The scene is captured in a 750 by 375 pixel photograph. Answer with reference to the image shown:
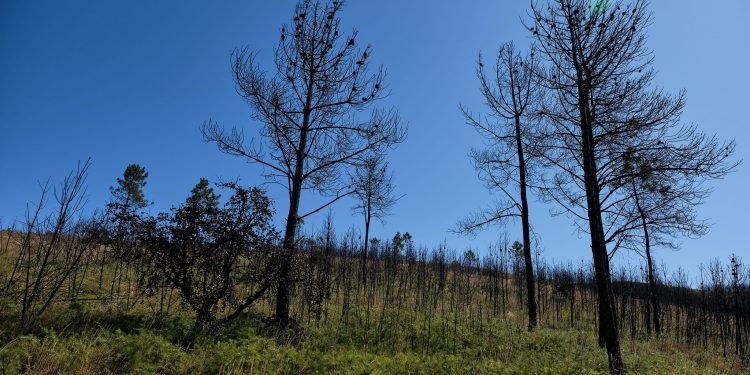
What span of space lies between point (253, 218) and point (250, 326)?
2.37m

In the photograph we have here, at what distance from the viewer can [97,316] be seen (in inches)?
290

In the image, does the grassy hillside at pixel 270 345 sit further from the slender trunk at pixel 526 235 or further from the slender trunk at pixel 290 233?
the slender trunk at pixel 526 235

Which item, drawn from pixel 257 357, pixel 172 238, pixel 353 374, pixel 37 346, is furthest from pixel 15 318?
pixel 353 374

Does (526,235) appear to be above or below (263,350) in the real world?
above

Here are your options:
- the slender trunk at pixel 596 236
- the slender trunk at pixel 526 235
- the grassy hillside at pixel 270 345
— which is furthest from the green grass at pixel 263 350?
the slender trunk at pixel 526 235

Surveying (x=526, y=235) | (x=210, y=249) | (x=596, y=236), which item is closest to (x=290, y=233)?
(x=210, y=249)

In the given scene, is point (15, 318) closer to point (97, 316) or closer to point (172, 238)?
point (97, 316)

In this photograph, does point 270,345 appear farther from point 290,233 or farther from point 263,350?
point 290,233

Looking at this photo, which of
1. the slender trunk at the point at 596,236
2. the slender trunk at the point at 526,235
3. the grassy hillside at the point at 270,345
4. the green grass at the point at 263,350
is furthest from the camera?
the slender trunk at the point at 526,235

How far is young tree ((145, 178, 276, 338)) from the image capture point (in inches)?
278

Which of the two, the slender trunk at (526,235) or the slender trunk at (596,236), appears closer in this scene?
the slender trunk at (596,236)

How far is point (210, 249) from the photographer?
287 inches

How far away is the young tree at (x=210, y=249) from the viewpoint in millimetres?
7051

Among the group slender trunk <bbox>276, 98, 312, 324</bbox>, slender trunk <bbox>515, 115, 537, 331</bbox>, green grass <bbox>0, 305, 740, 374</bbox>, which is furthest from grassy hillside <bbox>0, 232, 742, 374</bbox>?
slender trunk <bbox>515, 115, 537, 331</bbox>
